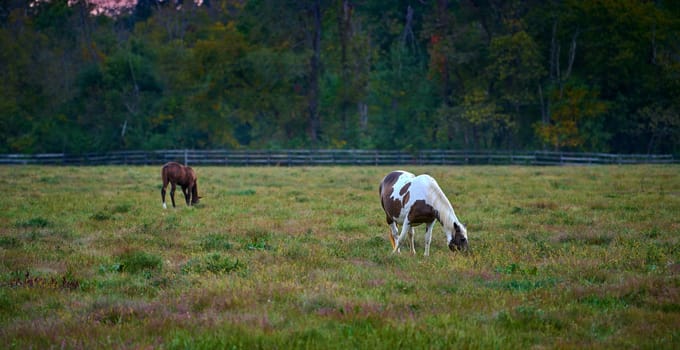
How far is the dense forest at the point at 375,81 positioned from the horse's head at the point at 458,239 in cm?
3834

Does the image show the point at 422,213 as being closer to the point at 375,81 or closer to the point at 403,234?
the point at 403,234

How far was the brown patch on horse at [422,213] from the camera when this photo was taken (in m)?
11.9

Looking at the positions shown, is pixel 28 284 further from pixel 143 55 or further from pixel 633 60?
pixel 143 55

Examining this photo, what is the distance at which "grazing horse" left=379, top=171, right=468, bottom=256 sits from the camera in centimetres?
1187

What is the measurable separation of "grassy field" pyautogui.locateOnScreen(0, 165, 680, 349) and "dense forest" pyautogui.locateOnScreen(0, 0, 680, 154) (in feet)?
104

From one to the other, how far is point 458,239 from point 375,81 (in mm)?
47023

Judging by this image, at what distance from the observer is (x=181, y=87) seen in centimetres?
5697

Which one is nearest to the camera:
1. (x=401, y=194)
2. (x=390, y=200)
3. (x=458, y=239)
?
(x=458, y=239)

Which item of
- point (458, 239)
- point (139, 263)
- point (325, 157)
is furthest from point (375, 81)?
point (139, 263)

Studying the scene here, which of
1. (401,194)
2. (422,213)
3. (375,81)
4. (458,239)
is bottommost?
(458,239)

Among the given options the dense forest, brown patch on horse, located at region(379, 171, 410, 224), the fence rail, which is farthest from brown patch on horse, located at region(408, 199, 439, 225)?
the dense forest

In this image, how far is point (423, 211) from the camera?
1192 cm

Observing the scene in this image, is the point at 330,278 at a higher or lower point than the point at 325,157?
higher

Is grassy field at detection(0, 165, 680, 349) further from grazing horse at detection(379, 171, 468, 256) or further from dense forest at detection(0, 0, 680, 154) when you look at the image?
dense forest at detection(0, 0, 680, 154)
